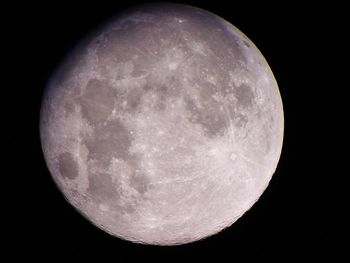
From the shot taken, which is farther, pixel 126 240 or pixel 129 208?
pixel 126 240

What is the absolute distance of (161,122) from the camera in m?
3.02

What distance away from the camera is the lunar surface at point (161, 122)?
305 centimetres

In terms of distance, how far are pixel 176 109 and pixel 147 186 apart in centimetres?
76

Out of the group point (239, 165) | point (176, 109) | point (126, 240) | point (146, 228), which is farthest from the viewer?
point (126, 240)

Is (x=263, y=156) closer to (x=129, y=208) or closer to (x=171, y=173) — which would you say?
(x=171, y=173)

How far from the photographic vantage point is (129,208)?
3316 mm

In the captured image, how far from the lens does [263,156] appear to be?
11.3ft

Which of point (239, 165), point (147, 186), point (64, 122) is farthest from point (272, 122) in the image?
point (64, 122)

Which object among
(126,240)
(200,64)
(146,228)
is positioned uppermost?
(200,64)

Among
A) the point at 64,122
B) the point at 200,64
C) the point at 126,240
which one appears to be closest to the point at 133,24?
the point at 200,64

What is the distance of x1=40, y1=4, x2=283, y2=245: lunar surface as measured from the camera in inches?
120

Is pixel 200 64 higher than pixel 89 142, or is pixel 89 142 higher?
pixel 200 64

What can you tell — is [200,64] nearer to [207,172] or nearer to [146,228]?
[207,172]

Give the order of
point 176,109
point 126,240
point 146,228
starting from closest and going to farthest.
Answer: point 176,109 < point 146,228 < point 126,240
